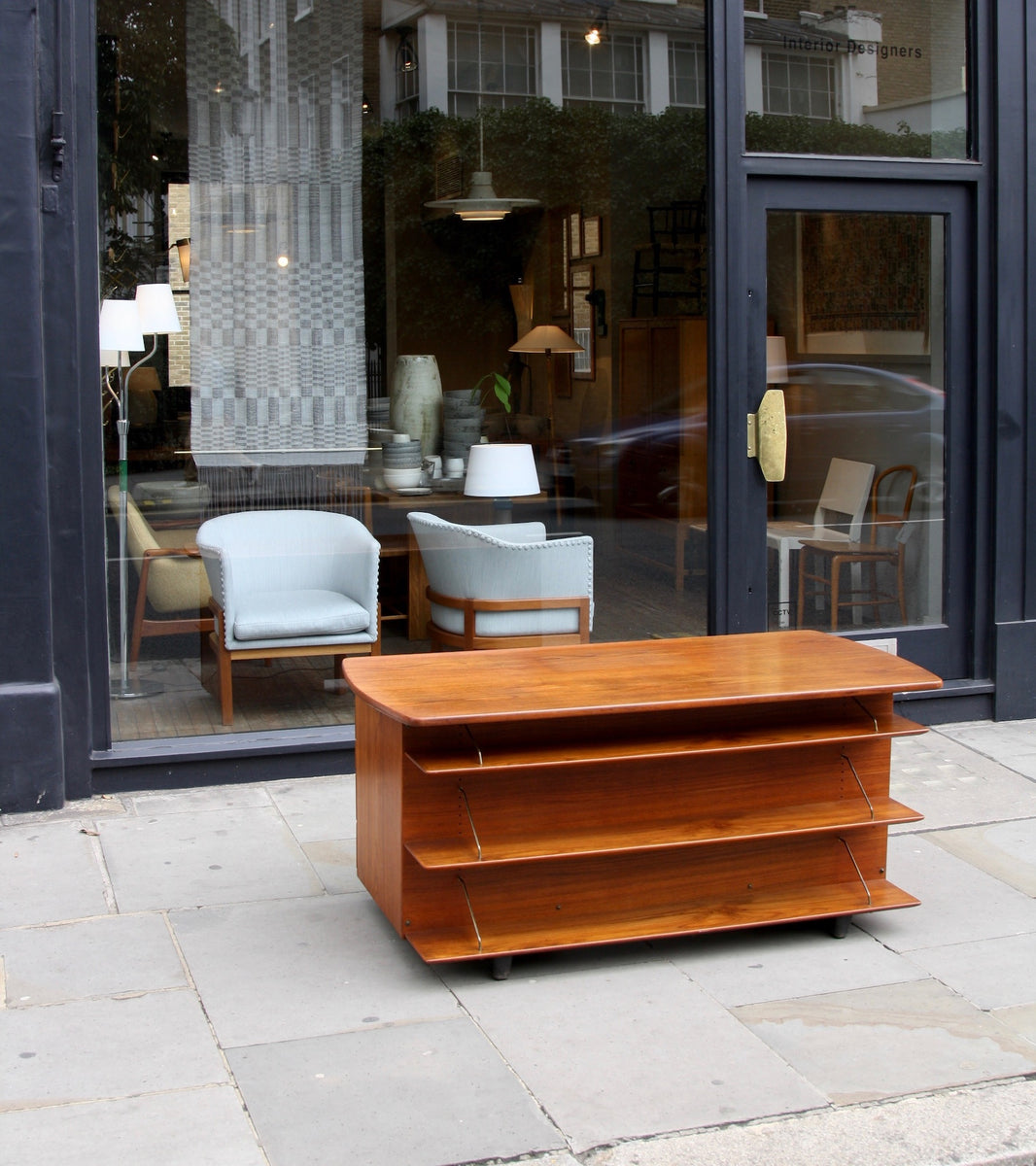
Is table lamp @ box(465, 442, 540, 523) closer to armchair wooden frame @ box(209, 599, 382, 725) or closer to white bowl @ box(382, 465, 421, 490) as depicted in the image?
white bowl @ box(382, 465, 421, 490)

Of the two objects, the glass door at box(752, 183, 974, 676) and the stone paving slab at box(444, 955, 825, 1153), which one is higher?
the glass door at box(752, 183, 974, 676)

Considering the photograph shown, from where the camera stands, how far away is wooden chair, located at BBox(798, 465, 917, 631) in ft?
21.7

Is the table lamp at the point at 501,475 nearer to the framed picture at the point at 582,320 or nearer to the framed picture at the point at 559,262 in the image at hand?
the framed picture at the point at 582,320

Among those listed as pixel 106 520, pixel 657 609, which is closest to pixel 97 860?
pixel 106 520

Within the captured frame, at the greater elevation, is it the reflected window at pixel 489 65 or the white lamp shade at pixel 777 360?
the reflected window at pixel 489 65

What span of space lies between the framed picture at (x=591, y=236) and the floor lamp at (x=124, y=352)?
2376 mm

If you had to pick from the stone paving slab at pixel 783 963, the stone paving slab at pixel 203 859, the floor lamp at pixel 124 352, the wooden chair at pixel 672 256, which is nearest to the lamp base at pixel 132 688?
the floor lamp at pixel 124 352

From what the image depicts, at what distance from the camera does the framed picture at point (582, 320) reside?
719 cm

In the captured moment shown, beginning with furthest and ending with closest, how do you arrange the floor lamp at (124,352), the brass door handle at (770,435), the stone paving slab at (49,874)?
1. the brass door handle at (770,435)
2. the floor lamp at (124,352)
3. the stone paving slab at (49,874)

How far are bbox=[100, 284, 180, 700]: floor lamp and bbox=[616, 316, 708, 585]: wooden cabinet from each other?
2.33m

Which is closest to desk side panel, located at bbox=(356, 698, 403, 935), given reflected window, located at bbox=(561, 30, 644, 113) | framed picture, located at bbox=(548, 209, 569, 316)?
framed picture, located at bbox=(548, 209, 569, 316)

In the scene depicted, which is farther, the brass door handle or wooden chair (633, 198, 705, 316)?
wooden chair (633, 198, 705, 316)

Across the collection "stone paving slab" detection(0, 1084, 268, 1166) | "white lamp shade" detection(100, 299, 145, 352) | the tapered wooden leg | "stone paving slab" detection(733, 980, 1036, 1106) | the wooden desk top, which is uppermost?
"white lamp shade" detection(100, 299, 145, 352)

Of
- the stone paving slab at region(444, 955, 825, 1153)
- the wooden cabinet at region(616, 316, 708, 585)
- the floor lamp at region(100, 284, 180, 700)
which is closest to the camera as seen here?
the stone paving slab at region(444, 955, 825, 1153)
